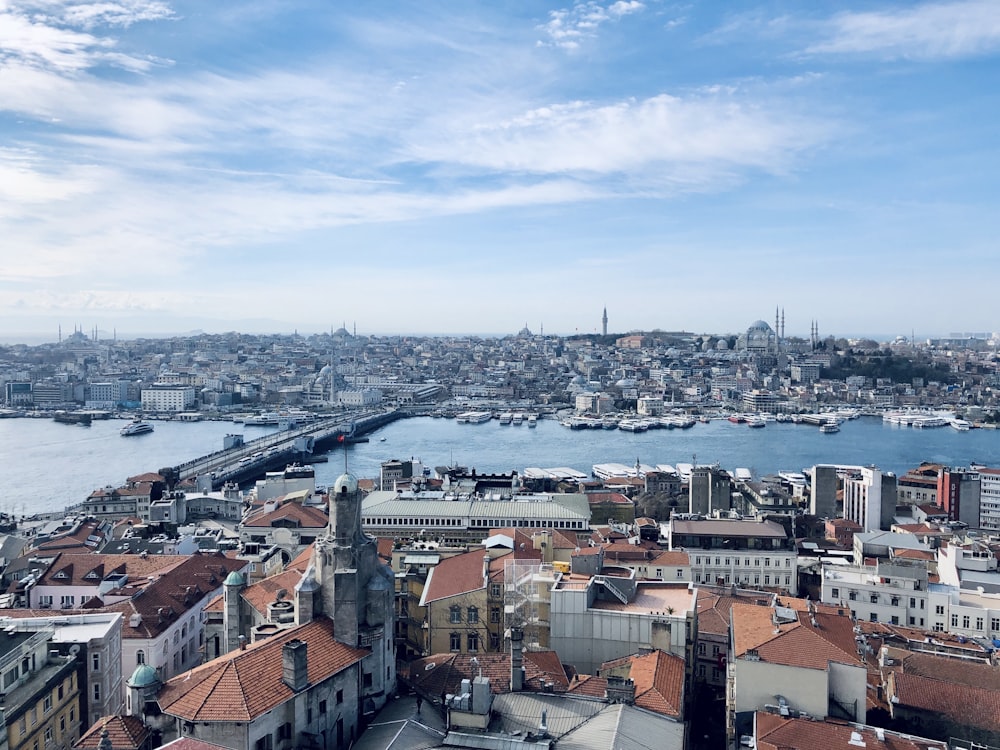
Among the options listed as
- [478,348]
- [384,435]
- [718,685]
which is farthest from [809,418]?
[478,348]

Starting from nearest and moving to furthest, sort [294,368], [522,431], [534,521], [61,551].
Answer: [61,551] < [534,521] < [522,431] < [294,368]

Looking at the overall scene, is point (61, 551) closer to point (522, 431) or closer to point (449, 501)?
point (449, 501)

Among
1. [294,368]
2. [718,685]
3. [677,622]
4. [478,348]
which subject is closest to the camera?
[677,622]

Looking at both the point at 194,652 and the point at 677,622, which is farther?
the point at 194,652

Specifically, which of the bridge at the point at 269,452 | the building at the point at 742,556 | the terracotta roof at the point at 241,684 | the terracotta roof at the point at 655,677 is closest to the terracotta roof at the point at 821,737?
the terracotta roof at the point at 655,677

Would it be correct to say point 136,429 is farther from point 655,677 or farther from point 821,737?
point 821,737

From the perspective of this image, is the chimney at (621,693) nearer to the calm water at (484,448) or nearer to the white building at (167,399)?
the calm water at (484,448)
